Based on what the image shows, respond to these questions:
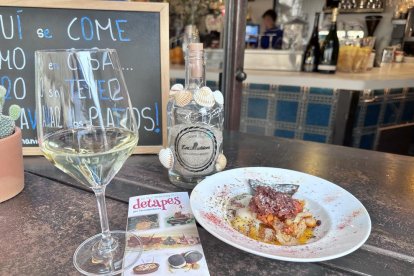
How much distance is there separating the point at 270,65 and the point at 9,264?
6.63ft

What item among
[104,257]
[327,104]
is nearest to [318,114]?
[327,104]

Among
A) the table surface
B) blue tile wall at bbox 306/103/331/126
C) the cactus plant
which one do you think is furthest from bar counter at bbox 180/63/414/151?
the cactus plant

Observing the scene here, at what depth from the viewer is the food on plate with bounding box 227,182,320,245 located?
0.43 meters

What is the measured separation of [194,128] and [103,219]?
21 cm

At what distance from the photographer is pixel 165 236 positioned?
0.42 meters

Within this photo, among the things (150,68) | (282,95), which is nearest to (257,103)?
(282,95)

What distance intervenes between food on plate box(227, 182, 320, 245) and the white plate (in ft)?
0.05

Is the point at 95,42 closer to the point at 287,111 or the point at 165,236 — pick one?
the point at 165,236

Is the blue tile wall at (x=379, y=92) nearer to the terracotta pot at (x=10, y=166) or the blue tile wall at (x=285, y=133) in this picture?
the blue tile wall at (x=285, y=133)

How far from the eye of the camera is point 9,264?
364 mm

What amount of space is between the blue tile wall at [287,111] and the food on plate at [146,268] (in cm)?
173

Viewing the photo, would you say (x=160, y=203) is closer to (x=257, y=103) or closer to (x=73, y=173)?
(x=73, y=173)

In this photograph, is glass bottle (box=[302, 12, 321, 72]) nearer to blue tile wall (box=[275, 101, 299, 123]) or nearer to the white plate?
blue tile wall (box=[275, 101, 299, 123])

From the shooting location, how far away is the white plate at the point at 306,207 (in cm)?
36
